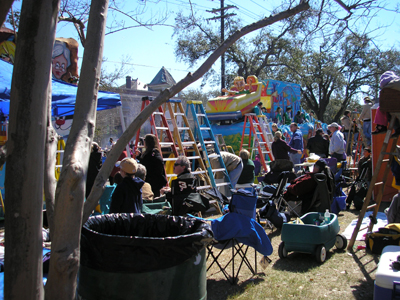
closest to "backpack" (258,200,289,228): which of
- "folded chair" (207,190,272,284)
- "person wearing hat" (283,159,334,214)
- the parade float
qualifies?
"person wearing hat" (283,159,334,214)

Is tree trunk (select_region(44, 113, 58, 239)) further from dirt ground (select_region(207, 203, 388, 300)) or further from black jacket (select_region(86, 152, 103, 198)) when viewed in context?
black jacket (select_region(86, 152, 103, 198))

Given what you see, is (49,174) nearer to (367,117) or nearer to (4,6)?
(4,6)

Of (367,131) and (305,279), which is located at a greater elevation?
(367,131)

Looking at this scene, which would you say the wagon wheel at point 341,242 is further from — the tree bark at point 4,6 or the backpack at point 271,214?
the tree bark at point 4,6

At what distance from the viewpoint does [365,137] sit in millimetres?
11438

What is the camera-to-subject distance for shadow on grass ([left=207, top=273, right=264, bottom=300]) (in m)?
4.00

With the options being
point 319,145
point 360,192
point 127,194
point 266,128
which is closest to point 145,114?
point 127,194

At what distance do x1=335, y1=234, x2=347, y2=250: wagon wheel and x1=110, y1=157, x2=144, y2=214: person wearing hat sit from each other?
3.02 metres

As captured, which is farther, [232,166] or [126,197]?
[232,166]

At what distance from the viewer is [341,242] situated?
5.35m

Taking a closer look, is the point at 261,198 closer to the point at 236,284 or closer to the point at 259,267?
the point at 259,267

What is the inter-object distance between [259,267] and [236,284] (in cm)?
67

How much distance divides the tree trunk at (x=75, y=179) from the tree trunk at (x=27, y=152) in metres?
0.14

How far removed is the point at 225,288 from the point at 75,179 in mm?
2832
